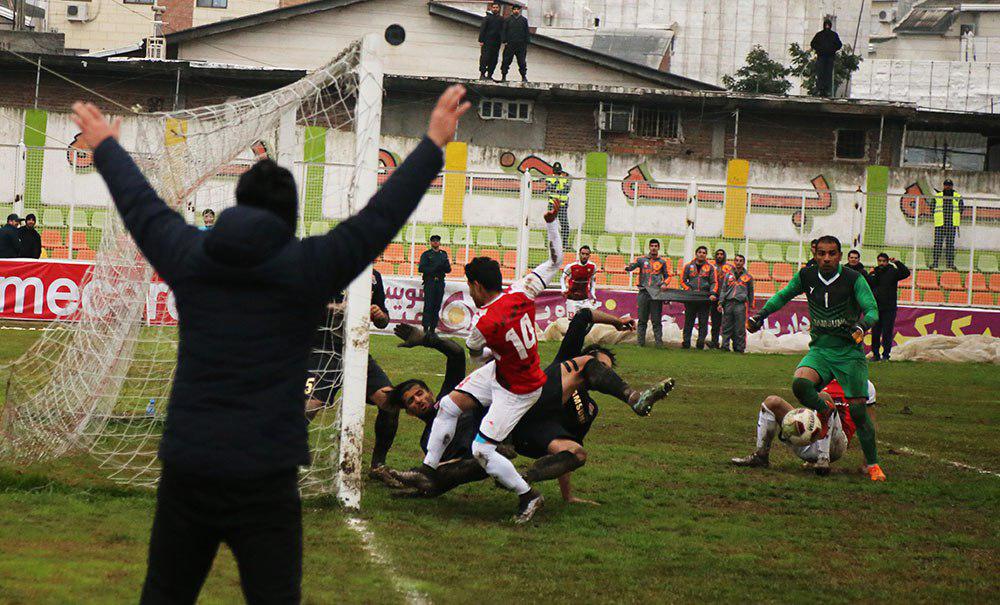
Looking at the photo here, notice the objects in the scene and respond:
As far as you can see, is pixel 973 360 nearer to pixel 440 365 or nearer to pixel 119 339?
pixel 440 365

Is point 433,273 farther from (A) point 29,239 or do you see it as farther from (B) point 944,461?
(B) point 944,461

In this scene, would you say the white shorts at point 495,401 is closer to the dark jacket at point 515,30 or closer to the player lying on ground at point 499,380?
the player lying on ground at point 499,380

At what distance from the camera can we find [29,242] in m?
24.1

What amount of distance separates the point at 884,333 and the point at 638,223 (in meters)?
6.13

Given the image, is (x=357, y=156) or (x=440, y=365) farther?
(x=440, y=365)

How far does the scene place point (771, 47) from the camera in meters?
84.9

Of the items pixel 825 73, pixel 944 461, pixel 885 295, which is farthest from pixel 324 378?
pixel 825 73

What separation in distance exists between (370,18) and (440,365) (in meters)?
23.1

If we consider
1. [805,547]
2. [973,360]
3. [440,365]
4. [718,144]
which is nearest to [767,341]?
[973,360]

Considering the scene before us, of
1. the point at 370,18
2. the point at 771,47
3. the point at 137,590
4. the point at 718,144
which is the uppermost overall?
the point at 771,47

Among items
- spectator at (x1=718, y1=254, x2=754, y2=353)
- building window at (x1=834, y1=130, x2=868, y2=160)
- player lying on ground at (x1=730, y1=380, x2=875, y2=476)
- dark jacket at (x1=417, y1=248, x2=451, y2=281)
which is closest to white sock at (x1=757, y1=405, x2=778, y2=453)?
player lying on ground at (x1=730, y1=380, x2=875, y2=476)

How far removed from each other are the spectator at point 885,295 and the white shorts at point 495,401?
52.9 ft

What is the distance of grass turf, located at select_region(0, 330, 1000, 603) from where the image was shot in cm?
635

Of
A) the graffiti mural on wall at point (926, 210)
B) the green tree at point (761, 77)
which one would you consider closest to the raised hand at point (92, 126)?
the graffiti mural on wall at point (926, 210)
